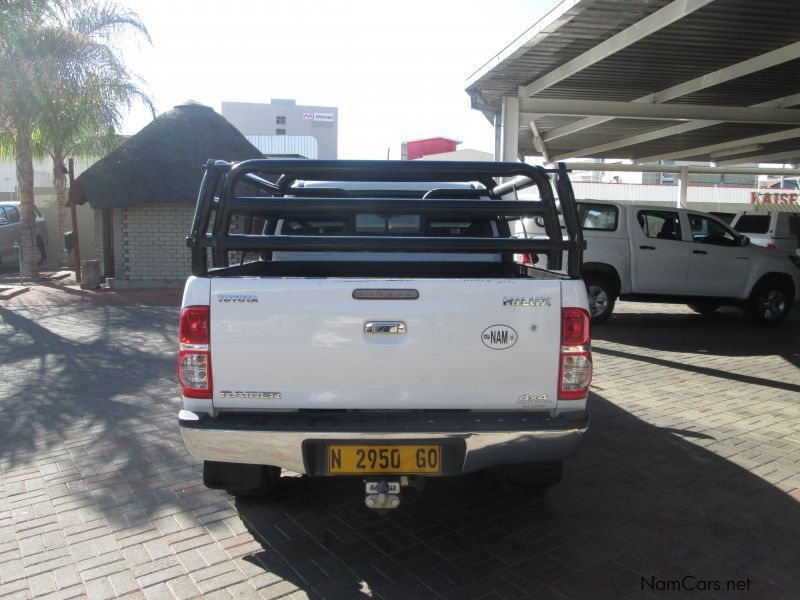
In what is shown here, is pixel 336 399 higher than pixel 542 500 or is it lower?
higher

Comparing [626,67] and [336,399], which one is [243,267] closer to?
[336,399]

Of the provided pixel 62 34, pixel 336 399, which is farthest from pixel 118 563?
pixel 62 34

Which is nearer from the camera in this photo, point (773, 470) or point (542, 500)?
point (542, 500)

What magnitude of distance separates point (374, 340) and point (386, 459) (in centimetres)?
56

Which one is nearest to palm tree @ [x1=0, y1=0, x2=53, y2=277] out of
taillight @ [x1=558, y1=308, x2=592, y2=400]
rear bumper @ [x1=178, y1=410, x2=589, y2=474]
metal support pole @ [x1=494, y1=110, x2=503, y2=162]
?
metal support pole @ [x1=494, y1=110, x2=503, y2=162]

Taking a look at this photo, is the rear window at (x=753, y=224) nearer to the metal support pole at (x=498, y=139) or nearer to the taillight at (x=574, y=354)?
the metal support pole at (x=498, y=139)

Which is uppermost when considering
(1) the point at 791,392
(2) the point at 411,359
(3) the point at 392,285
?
(3) the point at 392,285

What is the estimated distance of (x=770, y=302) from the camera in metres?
11.0

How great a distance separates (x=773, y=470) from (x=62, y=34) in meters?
15.8

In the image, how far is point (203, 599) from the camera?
10.3ft

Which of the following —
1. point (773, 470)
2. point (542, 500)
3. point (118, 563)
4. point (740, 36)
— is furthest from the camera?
point (740, 36)

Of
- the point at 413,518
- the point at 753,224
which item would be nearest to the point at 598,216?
the point at 753,224

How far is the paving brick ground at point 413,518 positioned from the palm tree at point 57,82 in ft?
34.6

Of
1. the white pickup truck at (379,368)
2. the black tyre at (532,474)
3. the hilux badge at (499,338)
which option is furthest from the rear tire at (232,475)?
the hilux badge at (499,338)
